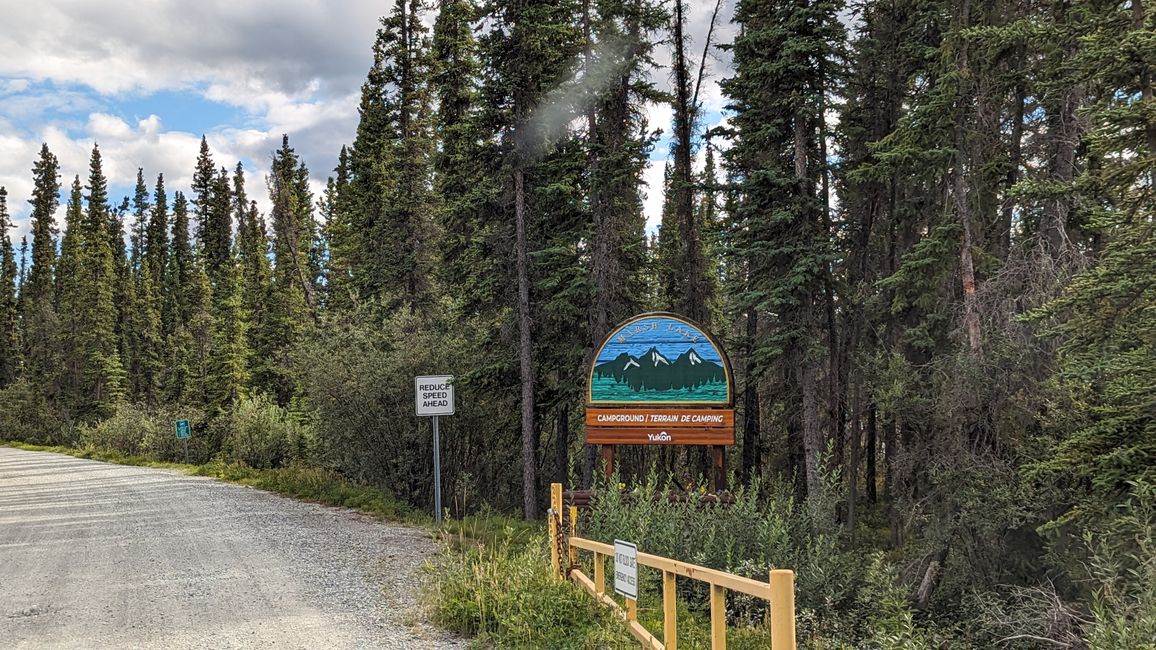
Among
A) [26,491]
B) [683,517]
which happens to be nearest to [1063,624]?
[683,517]

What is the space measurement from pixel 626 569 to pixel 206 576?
20.6ft

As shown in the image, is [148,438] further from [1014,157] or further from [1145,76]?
[1145,76]

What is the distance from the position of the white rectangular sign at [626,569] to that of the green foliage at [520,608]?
0.54 metres

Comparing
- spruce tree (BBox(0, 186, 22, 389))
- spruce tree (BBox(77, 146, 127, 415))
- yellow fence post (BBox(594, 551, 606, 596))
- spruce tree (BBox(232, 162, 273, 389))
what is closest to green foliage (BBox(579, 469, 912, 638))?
yellow fence post (BBox(594, 551, 606, 596))

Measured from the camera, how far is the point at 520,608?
642cm

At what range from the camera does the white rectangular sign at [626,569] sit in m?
5.13

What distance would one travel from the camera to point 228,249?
71.1 metres

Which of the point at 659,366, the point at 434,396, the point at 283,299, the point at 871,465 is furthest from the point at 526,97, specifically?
the point at 283,299

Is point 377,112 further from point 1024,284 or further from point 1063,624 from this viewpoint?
point 1063,624

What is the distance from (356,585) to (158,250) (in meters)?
80.1

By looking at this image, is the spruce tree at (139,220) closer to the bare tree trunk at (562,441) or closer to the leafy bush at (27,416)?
the leafy bush at (27,416)

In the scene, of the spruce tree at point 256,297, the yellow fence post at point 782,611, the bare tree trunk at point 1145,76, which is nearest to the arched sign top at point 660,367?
the bare tree trunk at point 1145,76

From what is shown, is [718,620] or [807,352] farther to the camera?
[807,352]

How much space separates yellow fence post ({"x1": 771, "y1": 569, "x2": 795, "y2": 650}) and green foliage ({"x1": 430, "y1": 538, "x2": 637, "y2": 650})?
7.91 ft
